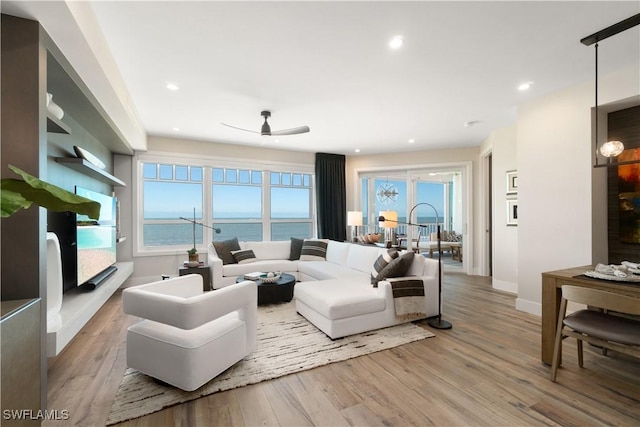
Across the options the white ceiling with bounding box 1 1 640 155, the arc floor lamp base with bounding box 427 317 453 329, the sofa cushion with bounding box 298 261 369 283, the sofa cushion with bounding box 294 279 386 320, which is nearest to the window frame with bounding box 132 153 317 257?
the white ceiling with bounding box 1 1 640 155

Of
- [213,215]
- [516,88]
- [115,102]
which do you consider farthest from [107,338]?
[516,88]

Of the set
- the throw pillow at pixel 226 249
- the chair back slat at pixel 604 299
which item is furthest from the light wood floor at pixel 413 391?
the throw pillow at pixel 226 249

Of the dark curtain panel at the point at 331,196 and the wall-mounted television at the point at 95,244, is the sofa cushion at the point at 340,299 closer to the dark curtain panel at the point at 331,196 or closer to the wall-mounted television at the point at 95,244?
the wall-mounted television at the point at 95,244

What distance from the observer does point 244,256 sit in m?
5.06

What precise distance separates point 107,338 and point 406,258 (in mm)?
3319

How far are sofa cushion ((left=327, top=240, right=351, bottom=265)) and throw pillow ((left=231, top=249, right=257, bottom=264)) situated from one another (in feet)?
4.55

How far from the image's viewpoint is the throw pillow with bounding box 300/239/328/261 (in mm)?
5332

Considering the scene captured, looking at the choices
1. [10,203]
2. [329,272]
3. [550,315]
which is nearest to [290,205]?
[329,272]

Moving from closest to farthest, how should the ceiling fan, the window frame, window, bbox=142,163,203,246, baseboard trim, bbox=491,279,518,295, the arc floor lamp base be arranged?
the arc floor lamp base → the ceiling fan → baseboard trim, bbox=491,279,518,295 → the window frame → window, bbox=142,163,203,246

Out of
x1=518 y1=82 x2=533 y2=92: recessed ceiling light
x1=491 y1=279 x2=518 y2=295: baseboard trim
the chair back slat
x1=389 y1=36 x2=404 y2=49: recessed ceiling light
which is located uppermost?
x1=518 y1=82 x2=533 y2=92: recessed ceiling light

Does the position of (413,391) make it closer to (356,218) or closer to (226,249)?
(226,249)

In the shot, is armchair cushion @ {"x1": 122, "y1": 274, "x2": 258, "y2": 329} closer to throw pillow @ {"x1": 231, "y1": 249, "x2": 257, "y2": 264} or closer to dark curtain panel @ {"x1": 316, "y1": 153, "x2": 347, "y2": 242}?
throw pillow @ {"x1": 231, "y1": 249, "x2": 257, "y2": 264}

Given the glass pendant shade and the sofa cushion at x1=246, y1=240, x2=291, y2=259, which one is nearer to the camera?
the glass pendant shade

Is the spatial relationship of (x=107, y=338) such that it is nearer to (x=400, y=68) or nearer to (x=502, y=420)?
(x=502, y=420)
